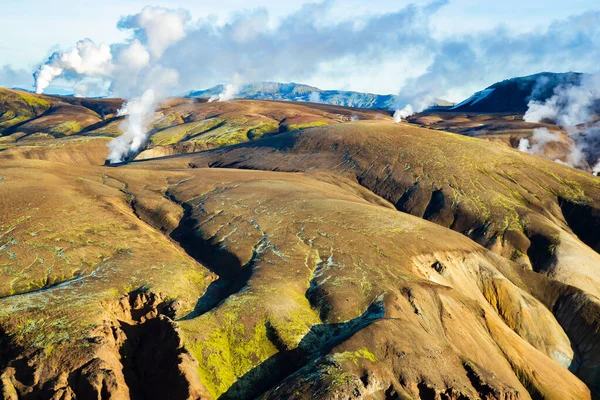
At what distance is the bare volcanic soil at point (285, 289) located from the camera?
4147 cm

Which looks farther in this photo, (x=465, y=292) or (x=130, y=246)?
(x=465, y=292)

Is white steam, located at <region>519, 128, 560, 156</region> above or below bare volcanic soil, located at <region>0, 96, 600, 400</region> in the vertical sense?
below

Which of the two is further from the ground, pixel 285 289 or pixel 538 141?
pixel 285 289

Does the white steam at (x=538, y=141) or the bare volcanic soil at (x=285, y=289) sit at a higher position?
the bare volcanic soil at (x=285, y=289)

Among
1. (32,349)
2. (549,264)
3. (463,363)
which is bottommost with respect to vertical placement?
(549,264)

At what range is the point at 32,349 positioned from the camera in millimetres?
39219

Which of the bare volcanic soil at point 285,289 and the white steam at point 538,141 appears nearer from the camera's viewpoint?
the bare volcanic soil at point 285,289

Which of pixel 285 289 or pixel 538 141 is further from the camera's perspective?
pixel 538 141

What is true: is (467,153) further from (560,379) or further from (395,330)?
(395,330)

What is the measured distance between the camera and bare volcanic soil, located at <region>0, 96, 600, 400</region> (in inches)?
1633

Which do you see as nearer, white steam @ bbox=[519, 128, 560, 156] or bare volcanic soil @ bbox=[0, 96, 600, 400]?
bare volcanic soil @ bbox=[0, 96, 600, 400]

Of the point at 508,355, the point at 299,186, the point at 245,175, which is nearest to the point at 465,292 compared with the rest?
the point at 508,355

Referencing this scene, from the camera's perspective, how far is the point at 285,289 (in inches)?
2189

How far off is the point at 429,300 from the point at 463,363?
460 inches
